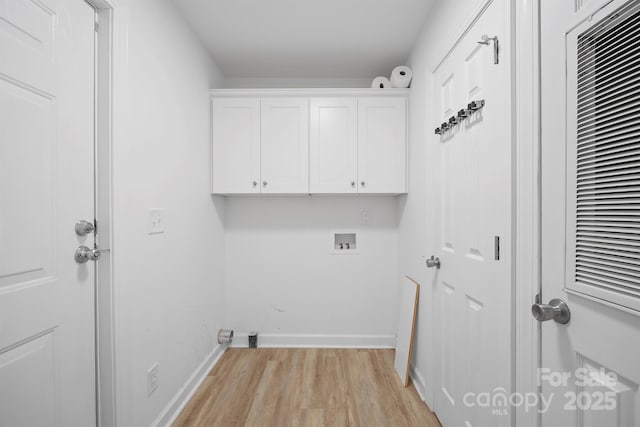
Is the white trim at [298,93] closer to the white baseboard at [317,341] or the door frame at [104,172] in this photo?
the door frame at [104,172]

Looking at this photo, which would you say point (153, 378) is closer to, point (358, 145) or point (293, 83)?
point (358, 145)

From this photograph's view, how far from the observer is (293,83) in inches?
109

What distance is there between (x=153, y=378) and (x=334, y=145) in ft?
6.38

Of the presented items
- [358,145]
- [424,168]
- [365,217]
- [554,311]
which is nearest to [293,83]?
[358,145]

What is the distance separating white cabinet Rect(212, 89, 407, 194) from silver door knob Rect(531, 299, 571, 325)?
62.8 inches

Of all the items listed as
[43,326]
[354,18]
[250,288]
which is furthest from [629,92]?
[250,288]

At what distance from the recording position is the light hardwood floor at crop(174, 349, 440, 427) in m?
1.74

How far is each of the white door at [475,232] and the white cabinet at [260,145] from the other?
3.55 ft

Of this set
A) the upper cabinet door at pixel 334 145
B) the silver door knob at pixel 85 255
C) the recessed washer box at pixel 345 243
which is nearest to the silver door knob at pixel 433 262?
the upper cabinet door at pixel 334 145

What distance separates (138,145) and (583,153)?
5.69ft

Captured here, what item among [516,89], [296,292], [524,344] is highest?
[516,89]

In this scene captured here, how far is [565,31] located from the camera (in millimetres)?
837

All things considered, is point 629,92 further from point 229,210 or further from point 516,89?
point 229,210

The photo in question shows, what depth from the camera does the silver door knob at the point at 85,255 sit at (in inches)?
46.4
